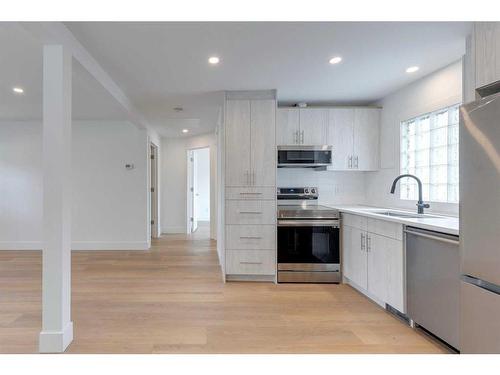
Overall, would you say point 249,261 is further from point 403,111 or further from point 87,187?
point 87,187

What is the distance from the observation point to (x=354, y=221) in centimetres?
321

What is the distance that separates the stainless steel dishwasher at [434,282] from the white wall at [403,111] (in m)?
0.76

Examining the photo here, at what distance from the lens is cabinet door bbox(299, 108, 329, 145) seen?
3.82 meters

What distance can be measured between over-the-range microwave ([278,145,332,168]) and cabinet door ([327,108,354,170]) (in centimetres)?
11

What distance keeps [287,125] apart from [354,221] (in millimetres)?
1463

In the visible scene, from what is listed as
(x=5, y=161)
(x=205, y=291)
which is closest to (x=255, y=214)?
(x=205, y=291)

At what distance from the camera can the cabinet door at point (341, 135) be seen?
3.84 meters

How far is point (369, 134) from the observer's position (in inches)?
154

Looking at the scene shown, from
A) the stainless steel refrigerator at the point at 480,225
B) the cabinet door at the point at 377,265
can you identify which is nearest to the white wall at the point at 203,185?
the cabinet door at the point at 377,265

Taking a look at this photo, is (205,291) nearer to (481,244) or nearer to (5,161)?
(481,244)

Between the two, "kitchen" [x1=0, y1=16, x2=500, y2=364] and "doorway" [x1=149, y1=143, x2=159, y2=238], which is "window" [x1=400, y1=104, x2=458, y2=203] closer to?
"kitchen" [x1=0, y1=16, x2=500, y2=364]

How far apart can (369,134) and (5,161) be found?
607 centimetres

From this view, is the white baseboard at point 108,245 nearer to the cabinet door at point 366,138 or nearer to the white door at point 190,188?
the white door at point 190,188

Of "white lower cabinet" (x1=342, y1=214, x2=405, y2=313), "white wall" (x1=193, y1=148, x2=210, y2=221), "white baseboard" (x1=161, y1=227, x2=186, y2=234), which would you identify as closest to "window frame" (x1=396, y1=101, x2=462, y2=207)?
"white lower cabinet" (x1=342, y1=214, x2=405, y2=313)
